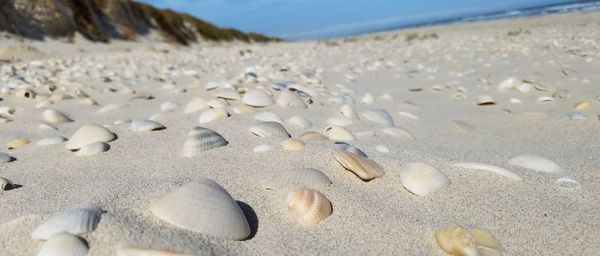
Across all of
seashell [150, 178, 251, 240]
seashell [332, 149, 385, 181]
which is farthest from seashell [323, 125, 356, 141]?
seashell [150, 178, 251, 240]

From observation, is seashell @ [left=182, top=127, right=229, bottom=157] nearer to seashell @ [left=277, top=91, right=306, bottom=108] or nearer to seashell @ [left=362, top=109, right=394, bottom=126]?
seashell @ [left=277, top=91, right=306, bottom=108]

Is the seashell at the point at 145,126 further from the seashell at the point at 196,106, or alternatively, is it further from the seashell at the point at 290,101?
the seashell at the point at 290,101

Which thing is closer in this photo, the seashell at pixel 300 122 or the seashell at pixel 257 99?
the seashell at pixel 300 122

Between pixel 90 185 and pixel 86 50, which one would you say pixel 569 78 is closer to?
pixel 90 185

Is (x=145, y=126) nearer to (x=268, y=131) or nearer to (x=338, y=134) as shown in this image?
(x=268, y=131)

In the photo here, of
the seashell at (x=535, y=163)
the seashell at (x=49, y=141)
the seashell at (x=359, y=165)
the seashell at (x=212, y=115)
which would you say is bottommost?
the seashell at (x=535, y=163)

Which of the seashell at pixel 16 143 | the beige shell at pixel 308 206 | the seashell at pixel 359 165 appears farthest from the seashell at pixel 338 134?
the seashell at pixel 16 143
